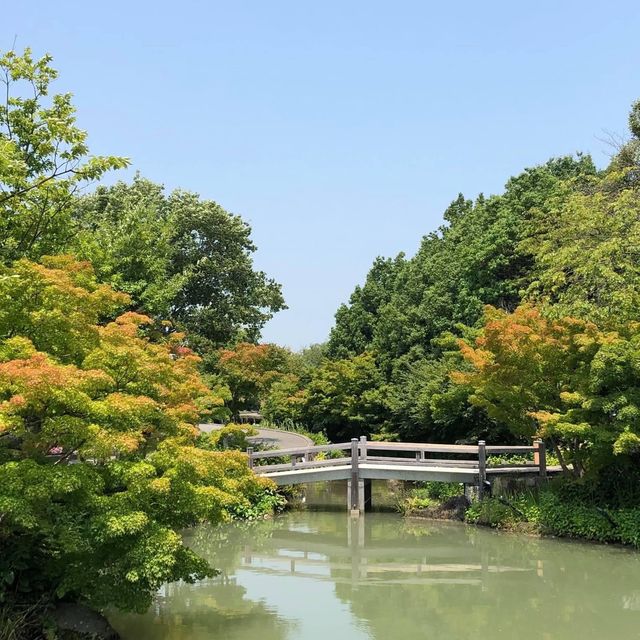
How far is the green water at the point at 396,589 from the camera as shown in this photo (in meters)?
8.89

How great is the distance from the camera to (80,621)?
749 centimetres

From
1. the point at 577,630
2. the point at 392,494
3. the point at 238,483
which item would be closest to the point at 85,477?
the point at 238,483

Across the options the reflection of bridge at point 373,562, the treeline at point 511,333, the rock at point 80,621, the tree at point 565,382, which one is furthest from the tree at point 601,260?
the rock at point 80,621

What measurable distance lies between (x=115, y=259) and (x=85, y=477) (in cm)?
1022

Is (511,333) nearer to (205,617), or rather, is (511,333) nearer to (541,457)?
(541,457)

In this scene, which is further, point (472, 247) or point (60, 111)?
point (472, 247)

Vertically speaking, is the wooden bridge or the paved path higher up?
the paved path

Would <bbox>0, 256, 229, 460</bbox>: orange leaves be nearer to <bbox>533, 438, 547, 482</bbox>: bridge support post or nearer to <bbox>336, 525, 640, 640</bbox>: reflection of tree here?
<bbox>336, 525, 640, 640</bbox>: reflection of tree

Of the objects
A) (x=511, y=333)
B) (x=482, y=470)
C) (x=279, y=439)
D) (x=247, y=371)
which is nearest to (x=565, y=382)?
(x=511, y=333)

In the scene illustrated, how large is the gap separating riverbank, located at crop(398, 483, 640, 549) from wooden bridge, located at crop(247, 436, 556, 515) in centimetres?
71

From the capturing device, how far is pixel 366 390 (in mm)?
25281

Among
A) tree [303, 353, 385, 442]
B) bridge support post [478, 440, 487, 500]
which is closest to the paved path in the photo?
tree [303, 353, 385, 442]

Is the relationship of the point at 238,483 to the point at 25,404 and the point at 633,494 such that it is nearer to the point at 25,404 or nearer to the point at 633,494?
the point at 25,404

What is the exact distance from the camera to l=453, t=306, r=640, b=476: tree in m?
12.3
